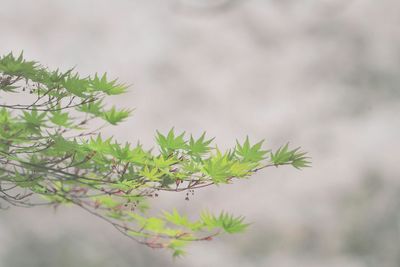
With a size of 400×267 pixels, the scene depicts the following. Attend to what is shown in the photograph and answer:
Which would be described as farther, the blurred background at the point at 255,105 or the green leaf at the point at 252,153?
the blurred background at the point at 255,105

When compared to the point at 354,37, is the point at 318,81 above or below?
below

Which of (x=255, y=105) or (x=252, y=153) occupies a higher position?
(x=255, y=105)

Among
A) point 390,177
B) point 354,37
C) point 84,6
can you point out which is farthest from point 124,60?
point 390,177

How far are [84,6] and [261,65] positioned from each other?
2292 millimetres

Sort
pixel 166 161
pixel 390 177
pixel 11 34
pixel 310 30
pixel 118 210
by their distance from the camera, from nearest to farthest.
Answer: pixel 166 161
pixel 118 210
pixel 390 177
pixel 11 34
pixel 310 30

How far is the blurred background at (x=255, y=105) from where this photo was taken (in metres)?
5.58

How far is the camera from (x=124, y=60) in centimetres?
627

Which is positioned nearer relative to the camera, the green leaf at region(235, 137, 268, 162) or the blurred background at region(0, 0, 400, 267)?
the green leaf at region(235, 137, 268, 162)

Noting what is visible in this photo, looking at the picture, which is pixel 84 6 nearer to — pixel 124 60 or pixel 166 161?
pixel 124 60

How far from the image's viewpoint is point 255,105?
627cm

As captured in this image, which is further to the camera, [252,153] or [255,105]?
[255,105]

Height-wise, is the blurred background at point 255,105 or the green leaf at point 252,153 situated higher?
the blurred background at point 255,105

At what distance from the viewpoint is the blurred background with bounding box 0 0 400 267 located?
5578 mm

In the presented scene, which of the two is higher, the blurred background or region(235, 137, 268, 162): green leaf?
the blurred background
